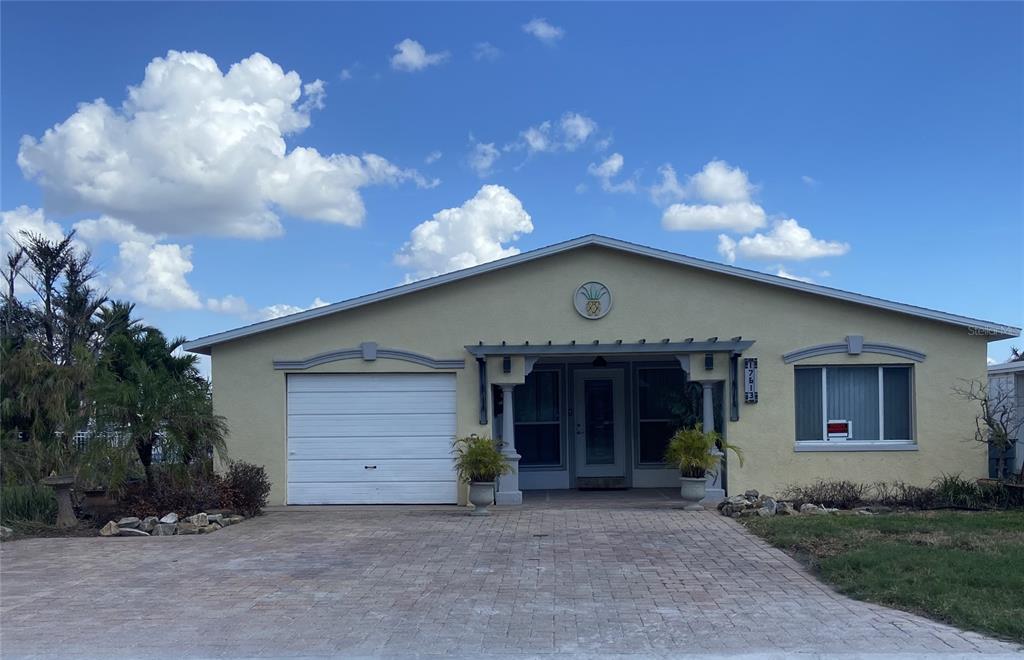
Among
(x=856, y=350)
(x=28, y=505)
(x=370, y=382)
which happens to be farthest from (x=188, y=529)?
(x=856, y=350)

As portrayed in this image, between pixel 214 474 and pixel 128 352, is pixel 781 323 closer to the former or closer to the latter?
pixel 214 474

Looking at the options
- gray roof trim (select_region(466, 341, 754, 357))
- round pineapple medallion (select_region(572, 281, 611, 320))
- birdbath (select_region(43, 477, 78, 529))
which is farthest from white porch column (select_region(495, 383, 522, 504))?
birdbath (select_region(43, 477, 78, 529))

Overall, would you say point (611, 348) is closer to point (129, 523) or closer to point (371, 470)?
point (371, 470)

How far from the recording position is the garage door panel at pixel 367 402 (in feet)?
53.3

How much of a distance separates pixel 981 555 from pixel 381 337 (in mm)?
9614

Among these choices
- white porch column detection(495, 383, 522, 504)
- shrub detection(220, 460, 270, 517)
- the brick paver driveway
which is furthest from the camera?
white porch column detection(495, 383, 522, 504)

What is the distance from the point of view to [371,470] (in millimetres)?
16219

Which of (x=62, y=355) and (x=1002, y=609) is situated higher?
(x=62, y=355)

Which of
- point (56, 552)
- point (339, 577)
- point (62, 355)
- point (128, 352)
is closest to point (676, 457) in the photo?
point (339, 577)

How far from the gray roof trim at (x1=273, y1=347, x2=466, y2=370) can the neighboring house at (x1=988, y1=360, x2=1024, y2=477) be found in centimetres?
901

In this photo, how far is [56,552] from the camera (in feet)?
39.7

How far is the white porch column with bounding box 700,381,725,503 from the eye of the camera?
1575 centimetres

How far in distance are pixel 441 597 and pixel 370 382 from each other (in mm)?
7648

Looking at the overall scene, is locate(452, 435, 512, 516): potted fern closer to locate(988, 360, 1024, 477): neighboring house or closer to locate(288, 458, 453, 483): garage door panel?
locate(288, 458, 453, 483): garage door panel
